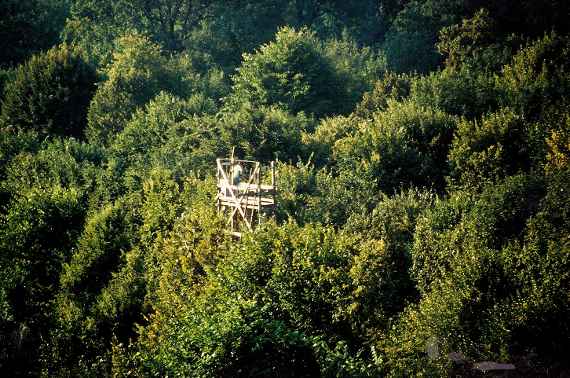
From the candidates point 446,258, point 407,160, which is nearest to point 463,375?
point 446,258

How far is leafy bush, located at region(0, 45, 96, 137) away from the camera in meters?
58.0

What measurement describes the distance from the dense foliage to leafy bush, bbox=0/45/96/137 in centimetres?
14

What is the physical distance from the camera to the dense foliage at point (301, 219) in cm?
2639

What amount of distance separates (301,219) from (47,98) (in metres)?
30.8

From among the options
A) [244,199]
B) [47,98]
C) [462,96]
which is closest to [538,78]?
[462,96]

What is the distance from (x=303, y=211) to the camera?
3566 centimetres

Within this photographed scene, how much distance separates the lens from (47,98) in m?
57.6

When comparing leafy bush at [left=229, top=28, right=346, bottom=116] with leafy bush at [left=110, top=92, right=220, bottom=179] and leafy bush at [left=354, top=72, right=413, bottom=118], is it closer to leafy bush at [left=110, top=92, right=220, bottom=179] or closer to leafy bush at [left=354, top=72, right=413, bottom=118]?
leafy bush at [left=354, top=72, right=413, bottom=118]

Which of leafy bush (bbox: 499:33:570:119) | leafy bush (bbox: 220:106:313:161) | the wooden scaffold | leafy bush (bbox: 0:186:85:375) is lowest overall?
leafy bush (bbox: 0:186:85:375)

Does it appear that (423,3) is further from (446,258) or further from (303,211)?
(446,258)

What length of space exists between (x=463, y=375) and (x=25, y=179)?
99.9ft

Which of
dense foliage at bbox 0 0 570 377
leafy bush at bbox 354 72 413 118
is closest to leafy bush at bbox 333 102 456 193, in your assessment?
dense foliage at bbox 0 0 570 377

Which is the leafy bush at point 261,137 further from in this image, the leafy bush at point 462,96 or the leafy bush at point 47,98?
the leafy bush at point 47,98

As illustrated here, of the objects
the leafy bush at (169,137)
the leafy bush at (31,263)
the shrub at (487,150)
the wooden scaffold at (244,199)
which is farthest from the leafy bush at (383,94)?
the leafy bush at (31,263)
